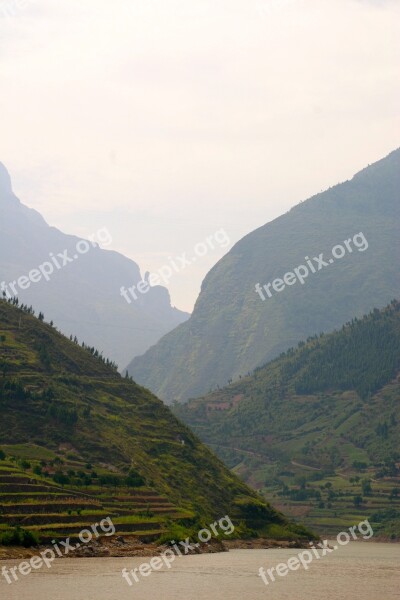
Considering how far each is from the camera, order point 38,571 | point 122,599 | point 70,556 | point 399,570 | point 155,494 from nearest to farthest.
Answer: point 122,599
point 38,571
point 70,556
point 399,570
point 155,494

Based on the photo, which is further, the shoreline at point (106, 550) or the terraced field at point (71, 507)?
the terraced field at point (71, 507)

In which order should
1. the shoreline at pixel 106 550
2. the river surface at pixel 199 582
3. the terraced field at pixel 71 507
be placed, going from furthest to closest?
the terraced field at pixel 71 507 < the shoreline at pixel 106 550 < the river surface at pixel 199 582

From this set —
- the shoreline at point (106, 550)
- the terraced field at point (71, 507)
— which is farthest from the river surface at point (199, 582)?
the terraced field at point (71, 507)

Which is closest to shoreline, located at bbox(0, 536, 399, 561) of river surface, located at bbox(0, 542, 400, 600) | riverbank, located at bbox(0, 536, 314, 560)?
riverbank, located at bbox(0, 536, 314, 560)

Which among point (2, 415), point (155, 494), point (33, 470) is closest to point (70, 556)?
point (33, 470)

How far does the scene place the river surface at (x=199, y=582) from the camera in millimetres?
113350

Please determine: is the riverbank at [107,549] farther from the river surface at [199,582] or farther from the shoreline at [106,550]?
the river surface at [199,582]

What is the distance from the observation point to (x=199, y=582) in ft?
417

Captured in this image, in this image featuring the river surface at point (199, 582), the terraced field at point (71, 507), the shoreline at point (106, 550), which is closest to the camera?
the river surface at point (199, 582)

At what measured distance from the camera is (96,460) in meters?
196

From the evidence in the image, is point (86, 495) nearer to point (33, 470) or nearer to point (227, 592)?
point (33, 470)

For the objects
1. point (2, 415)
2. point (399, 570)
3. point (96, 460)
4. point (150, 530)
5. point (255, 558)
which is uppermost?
point (2, 415)

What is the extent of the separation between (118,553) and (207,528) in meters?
44.4

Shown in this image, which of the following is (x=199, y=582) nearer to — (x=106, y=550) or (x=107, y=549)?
(x=106, y=550)
